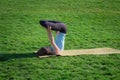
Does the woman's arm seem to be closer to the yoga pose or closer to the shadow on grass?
the yoga pose

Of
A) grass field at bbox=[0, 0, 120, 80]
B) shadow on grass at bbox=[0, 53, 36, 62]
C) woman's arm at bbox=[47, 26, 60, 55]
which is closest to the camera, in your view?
grass field at bbox=[0, 0, 120, 80]

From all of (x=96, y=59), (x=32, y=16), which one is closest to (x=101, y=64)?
(x=96, y=59)

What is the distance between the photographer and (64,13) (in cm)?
2364

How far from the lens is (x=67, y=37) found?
52.5ft

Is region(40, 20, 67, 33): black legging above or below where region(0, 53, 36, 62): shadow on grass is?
above

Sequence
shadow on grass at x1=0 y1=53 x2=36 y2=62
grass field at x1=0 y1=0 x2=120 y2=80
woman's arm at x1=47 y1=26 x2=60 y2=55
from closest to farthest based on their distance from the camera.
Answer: grass field at x1=0 y1=0 x2=120 y2=80 < shadow on grass at x1=0 y1=53 x2=36 y2=62 < woman's arm at x1=47 y1=26 x2=60 y2=55

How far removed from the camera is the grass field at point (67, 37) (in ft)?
32.8

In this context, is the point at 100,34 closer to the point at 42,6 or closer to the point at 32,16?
the point at 32,16

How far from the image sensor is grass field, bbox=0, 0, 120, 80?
394 inches

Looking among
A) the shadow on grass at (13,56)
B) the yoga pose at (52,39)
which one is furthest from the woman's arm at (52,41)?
the shadow on grass at (13,56)

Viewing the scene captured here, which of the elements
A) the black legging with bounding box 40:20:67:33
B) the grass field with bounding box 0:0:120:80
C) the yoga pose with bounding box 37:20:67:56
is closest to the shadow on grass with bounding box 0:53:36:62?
the grass field with bounding box 0:0:120:80

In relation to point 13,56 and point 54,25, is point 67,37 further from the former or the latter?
point 13,56

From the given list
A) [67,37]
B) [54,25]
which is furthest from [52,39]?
[67,37]

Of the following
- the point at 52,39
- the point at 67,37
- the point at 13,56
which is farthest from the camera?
the point at 67,37
